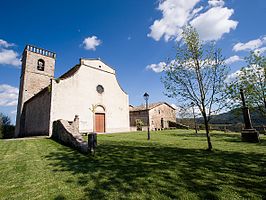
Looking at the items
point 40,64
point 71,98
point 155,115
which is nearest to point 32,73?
point 40,64

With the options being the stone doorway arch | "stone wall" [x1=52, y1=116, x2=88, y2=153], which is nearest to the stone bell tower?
the stone doorway arch

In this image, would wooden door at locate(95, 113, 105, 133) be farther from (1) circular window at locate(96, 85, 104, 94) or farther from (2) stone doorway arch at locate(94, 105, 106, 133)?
(1) circular window at locate(96, 85, 104, 94)

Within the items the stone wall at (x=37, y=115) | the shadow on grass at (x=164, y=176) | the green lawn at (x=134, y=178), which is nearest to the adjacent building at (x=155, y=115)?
the stone wall at (x=37, y=115)

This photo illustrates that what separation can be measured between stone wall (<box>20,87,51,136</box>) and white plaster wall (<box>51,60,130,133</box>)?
1.21 m

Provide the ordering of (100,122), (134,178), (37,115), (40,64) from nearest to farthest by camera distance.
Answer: (134,178) → (37,115) → (100,122) → (40,64)

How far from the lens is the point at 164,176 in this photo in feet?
12.8

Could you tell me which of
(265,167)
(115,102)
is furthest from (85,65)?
(265,167)

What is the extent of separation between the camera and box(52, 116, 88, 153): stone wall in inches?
280

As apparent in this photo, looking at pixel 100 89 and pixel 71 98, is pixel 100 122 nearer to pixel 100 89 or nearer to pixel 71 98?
Answer: pixel 100 89

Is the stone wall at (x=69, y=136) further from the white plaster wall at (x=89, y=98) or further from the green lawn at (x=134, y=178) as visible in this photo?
the white plaster wall at (x=89, y=98)

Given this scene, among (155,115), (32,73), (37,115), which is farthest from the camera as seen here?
(155,115)

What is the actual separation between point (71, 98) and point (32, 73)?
10.2 meters

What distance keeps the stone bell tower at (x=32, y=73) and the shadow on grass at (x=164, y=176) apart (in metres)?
19.3

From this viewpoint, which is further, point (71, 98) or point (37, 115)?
point (37, 115)
